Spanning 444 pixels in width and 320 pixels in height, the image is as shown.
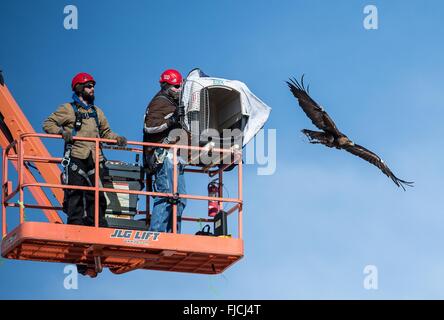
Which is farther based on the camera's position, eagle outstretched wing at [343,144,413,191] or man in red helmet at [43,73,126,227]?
eagle outstretched wing at [343,144,413,191]

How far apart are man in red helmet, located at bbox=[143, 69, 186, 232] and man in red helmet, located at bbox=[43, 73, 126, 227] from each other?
82 cm

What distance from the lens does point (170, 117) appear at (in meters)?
25.1

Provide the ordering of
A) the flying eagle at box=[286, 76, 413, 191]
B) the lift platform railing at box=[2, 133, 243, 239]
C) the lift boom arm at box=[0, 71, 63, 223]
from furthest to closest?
the flying eagle at box=[286, 76, 413, 191] < the lift boom arm at box=[0, 71, 63, 223] < the lift platform railing at box=[2, 133, 243, 239]

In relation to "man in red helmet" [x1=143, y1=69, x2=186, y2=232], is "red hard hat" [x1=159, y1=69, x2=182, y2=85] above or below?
above

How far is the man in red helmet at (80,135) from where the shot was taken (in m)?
24.3

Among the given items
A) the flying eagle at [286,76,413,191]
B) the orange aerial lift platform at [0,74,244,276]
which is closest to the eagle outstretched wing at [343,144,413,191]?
the flying eagle at [286,76,413,191]

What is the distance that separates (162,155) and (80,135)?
1.73 meters

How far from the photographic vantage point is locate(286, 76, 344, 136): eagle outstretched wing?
3609 centimetres

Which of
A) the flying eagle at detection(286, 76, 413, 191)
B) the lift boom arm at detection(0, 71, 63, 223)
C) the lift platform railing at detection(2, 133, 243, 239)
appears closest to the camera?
the lift platform railing at detection(2, 133, 243, 239)

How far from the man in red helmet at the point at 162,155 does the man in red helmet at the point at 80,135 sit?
32.3 inches

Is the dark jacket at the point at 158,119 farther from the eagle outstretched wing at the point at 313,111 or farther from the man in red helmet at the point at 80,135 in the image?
the eagle outstretched wing at the point at 313,111

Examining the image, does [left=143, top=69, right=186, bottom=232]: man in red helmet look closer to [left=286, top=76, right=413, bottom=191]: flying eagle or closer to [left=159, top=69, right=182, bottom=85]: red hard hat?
[left=159, top=69, right=182, bottom=85]: red hard hat

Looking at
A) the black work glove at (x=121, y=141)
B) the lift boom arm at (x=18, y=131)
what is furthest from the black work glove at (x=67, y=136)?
the lift boom arm at (x=18, y=131)

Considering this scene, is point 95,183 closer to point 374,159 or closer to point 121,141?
point 121,141
